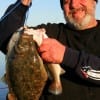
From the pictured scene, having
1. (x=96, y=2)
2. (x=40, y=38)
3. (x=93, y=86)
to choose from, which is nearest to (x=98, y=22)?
(x=96, y=2)

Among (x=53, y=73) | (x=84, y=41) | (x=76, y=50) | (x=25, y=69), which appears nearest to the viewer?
(x=25, y=69)

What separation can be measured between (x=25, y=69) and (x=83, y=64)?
0.70 m

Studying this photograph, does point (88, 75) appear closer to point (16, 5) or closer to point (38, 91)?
point (38, 91)

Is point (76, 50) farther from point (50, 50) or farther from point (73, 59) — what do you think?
point (50, 50)

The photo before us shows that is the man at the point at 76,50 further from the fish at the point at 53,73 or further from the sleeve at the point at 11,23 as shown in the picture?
the sleeve at the point at 11,23

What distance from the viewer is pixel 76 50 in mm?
5578

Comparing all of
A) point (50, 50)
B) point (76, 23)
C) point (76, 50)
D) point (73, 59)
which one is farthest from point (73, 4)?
point (50, 50)

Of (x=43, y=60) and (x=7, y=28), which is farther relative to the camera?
(x=7, y=28)

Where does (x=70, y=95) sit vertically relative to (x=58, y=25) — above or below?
below

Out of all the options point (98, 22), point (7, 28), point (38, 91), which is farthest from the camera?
point (98, 22)

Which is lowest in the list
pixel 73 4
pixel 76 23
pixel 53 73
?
pixel 53 73

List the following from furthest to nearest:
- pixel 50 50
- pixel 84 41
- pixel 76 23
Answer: pixel 76 23
pixel 84 41
pixel 50 50

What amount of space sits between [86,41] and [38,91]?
101 cm

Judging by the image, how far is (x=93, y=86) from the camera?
5.59 m
